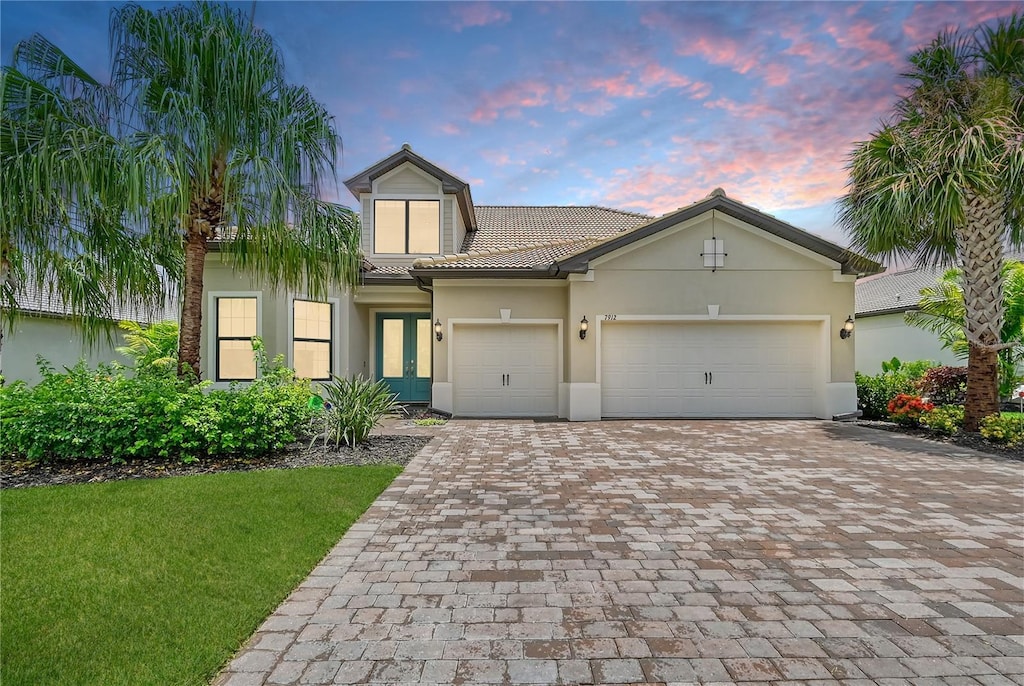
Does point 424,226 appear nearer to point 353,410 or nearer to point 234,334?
point 234,334

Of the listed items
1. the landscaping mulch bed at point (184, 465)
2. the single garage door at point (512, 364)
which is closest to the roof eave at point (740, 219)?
the single garage door at point (512, 364)

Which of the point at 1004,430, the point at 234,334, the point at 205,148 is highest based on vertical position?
the point at 205,148

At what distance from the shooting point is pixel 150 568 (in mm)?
3312

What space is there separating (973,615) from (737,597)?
140 cm

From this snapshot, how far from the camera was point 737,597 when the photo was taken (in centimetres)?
310

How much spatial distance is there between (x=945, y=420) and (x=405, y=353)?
12408mm

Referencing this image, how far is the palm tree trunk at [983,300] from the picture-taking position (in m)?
8.66

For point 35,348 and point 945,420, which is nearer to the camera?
point 945,420

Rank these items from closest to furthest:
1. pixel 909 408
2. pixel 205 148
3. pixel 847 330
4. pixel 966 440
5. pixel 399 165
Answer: pixel 205 148 < pixel 966 440 < pixel 909 408 < pixel 847 330 < pixel 399 165

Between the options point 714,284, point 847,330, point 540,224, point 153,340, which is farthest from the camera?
point 540,224

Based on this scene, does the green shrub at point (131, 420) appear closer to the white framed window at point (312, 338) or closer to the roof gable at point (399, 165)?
the white framed window at point (312, 338)

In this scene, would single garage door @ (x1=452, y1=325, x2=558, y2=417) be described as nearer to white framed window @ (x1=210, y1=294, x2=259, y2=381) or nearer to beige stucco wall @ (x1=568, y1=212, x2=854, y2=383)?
beige stucco wall @ (x1=568, y1=212, x2=854, y2=383)

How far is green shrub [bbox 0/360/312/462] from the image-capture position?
6113 millimetres

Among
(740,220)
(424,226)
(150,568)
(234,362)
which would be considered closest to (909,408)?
(740,220)
